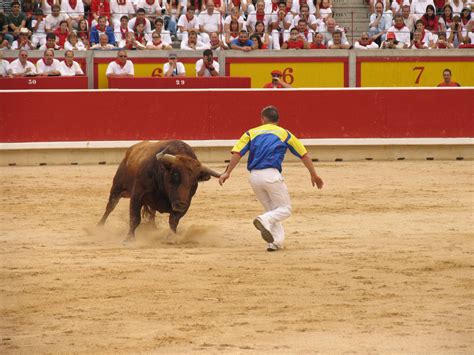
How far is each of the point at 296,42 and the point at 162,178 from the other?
33.8 ft

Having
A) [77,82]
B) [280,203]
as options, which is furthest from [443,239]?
[77,82]

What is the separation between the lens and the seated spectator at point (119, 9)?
20.1 m

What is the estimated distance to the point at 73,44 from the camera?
20.1m

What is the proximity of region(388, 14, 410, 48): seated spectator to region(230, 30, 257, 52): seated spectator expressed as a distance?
249 cm

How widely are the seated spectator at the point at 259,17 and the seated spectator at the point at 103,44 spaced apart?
7.96 feet

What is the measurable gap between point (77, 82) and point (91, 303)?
38.3ft

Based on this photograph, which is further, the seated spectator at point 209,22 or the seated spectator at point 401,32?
the seated spectator at point 401,32

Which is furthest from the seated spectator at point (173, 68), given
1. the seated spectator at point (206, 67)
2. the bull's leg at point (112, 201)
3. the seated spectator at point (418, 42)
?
the bull's leg at point (112, 201)

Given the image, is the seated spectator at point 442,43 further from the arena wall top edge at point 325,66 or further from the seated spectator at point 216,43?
the seated spectator at point 216,43

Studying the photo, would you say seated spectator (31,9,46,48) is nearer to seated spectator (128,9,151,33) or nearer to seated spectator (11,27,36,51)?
seated spectator (11,27,36,51)

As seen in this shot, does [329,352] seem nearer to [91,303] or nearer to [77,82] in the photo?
[91,303]

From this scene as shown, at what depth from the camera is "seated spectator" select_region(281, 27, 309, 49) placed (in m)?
20.5

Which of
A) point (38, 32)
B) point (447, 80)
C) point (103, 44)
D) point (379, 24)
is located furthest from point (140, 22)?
point (447, 80)

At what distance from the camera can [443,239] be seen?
11008 millimetres
